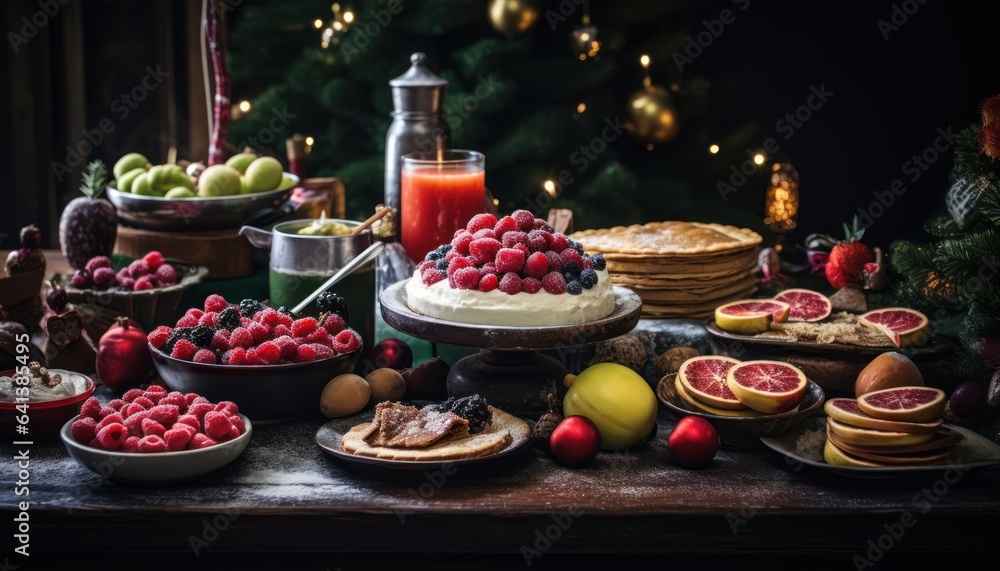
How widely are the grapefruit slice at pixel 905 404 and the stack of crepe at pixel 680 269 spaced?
89 centimetres

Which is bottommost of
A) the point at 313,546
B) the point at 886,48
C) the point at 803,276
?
the point at 313,546

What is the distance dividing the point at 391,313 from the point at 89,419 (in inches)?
31.7

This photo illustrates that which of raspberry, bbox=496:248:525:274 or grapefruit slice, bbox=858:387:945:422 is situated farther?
raspberry, bbox=496:248:525:274

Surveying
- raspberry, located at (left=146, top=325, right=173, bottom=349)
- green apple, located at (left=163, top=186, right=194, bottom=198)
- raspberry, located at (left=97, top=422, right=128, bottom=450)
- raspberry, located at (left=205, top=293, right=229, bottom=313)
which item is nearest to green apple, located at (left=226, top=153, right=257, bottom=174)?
green apple, located at (left=163, top=186, right=194, bottom=198)

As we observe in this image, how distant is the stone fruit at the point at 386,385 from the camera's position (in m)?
2.82

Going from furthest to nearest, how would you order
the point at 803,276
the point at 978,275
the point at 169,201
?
the point at 803,276
the point at 169,201
the point at 978,275

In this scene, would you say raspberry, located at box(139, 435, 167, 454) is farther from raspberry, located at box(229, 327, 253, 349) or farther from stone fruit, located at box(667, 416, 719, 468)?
stone fruit, located at box(667, 416, 719, 468)

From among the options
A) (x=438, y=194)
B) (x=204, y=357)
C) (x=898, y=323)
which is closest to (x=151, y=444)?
(x=204, y=357)

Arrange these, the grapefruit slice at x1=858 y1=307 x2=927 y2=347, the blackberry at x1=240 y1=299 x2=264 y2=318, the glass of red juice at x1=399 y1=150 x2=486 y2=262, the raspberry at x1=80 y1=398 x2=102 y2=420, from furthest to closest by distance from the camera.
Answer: the glass of red juice at x1=399 y1=150 x2=486 y2=262
the grapefruit slice at x1=858 y1=307 x2=927 y2=347
the blackberry at x1=240 y1=299 x2=264 y2=318
the raspberry at x1=80 y1=398 x2=102 y2=420

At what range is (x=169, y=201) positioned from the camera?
3.42 metres

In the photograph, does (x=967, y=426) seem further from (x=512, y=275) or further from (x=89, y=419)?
(x=89, y=419)

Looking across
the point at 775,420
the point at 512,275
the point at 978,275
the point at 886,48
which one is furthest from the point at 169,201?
the point at 886,48

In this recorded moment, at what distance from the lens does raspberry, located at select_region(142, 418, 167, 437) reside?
224 centimetres

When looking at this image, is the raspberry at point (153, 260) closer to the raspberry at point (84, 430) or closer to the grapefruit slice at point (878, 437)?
the raspberry at point (84, 430)
